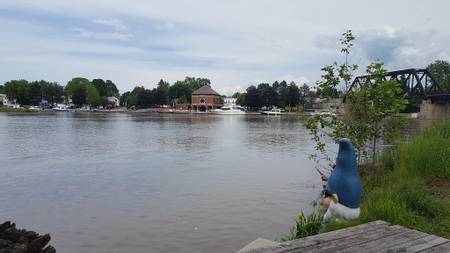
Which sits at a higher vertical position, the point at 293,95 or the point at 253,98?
the point at 293,95

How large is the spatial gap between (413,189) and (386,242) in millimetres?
5824

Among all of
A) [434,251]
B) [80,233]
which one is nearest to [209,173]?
[80,233]

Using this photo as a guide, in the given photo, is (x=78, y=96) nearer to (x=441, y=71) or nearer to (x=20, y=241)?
(x=441, y=71)

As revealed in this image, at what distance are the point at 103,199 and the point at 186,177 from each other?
5690 mm

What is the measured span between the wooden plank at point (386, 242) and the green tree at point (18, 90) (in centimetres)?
18800

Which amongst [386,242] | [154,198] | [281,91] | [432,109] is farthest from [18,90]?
[386,242]

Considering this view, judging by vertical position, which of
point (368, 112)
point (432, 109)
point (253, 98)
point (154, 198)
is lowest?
Answer: point (154, 198)

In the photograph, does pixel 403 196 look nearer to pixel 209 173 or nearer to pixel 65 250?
pixel 65 250

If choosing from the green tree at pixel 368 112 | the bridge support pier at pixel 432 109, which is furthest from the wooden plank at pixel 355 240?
the bridge support pier at pixel 432 109

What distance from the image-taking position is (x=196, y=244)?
10922mm

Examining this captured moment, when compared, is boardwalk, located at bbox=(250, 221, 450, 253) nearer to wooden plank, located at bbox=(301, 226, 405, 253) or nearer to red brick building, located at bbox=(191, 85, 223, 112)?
wooden plank, located at bbox=(301, 226, 405, 253)

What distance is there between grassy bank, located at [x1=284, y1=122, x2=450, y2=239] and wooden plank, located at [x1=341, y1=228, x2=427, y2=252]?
8.90ft

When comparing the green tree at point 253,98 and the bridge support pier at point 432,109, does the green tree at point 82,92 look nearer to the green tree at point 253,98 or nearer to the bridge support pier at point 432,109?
the green tree at point 253,98

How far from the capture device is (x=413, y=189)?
943cm
